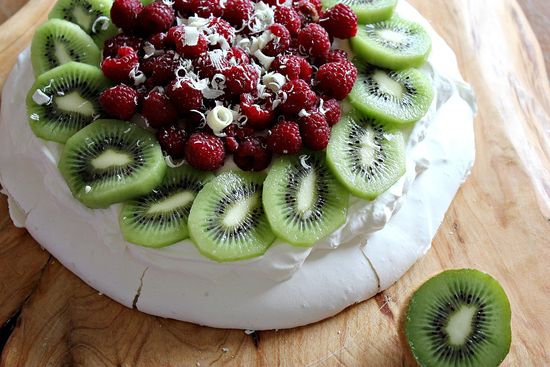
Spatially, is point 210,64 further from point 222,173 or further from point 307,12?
point 307,12

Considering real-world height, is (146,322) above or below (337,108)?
below

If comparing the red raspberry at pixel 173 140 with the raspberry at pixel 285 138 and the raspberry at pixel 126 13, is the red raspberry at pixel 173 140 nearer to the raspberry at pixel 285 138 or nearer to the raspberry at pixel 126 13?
the raspberry at pixel 285 138

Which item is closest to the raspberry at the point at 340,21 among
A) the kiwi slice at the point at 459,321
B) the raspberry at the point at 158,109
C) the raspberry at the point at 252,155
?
the raspberry at the point at 252,155

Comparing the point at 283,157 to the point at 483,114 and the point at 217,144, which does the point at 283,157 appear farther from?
the point at 483,114

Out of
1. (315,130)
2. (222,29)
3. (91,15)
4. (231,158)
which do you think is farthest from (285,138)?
Result: (91,15)

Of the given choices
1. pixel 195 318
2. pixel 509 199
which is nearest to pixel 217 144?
pixel 195 318

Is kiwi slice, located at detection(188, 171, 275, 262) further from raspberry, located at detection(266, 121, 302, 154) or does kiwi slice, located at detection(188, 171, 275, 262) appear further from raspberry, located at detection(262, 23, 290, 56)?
raspberry, located at detection(262, 23, 290, 56)
